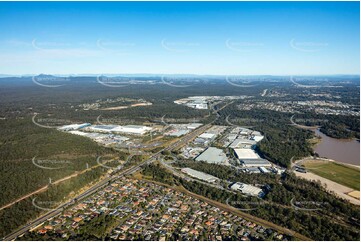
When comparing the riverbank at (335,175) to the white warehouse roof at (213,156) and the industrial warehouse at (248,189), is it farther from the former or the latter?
the white warehouse roof at (213,156)

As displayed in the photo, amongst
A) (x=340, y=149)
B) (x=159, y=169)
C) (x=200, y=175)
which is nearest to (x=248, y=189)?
(x=200, y=175)

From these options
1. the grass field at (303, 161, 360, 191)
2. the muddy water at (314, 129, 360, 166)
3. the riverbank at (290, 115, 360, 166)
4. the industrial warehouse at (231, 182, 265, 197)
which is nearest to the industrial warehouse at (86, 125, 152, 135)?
the industrial warehouse at (231, 182, 265, 197)

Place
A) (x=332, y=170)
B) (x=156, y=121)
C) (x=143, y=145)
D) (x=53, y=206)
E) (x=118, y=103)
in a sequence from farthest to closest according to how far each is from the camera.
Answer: (x=118, y=103) < (x=156, y=121) < (x=143, y=145) < (x=332, y=170) < (x=53, y=206)

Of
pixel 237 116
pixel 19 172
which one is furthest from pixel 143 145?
pixel 237 116

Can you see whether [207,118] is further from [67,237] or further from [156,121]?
[67,237]

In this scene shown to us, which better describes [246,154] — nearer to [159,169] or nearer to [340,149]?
[159,169]

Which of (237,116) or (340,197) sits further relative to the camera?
(237,116)

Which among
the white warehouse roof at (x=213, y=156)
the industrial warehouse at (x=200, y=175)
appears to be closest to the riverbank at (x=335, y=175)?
the white warehouse roof at (x=213, y=156)

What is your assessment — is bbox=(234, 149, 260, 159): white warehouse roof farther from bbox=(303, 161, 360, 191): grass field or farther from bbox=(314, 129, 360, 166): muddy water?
bbox=(314, 129, 360, 166): muddy water
